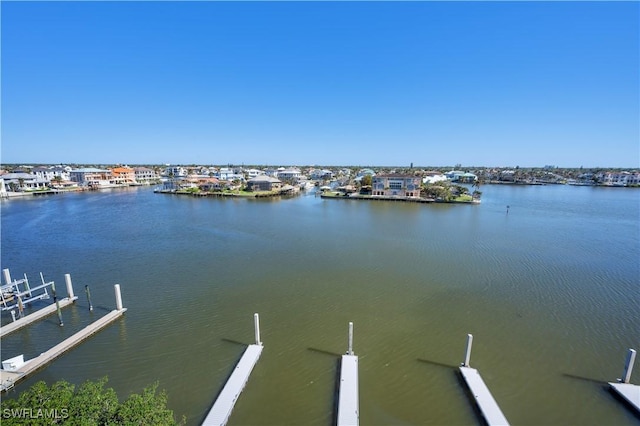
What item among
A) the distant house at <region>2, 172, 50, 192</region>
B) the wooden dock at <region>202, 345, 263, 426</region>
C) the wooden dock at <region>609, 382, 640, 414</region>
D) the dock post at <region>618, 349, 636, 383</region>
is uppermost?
the distant house at <region>2, 172, 50, 192</region>

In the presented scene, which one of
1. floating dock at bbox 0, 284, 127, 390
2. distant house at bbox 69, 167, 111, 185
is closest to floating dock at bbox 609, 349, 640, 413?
floating dock at bbox 0, 284, 127, 390

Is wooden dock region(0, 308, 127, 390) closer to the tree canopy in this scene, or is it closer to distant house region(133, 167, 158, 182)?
the tree canopy

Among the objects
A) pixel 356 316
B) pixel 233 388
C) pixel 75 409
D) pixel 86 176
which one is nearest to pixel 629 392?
pixel 356 316

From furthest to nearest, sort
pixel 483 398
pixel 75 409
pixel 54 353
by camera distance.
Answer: pixel 54 353 < pixel 483 398 < pixel 75 409

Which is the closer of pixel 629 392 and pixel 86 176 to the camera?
pixel 629 392

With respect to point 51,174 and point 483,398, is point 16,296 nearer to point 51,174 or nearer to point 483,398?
point 483,398
